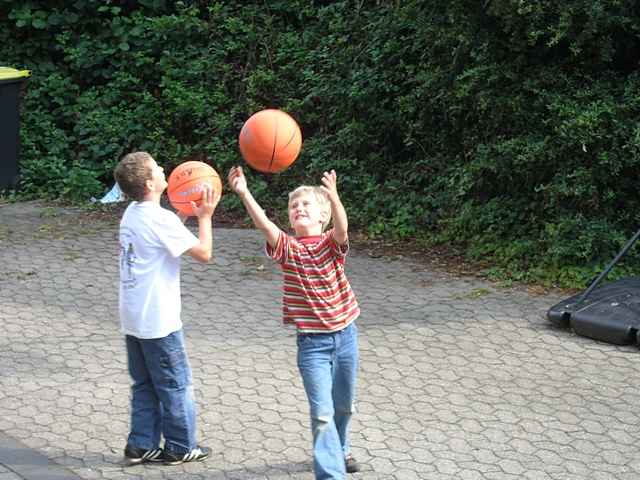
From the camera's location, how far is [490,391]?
6938mm

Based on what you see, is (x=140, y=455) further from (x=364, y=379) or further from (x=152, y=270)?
(x=364, y=379)

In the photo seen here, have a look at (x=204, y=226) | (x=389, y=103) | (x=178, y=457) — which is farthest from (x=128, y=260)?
(x=389, y=103)

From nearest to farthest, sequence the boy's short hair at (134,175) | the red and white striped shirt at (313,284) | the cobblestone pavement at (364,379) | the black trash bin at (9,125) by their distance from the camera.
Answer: the red and white striped shirt at (313,284), the boy's short hair at (134,175), the cobblestone pavement at (364,379), the black trash bin at (9,125)

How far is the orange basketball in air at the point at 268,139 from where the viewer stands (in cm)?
659

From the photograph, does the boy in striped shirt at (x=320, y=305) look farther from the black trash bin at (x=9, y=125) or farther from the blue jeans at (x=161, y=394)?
the black trash bin at (x=9, y=125)

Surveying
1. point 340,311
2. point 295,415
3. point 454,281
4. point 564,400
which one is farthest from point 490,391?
point 454,281

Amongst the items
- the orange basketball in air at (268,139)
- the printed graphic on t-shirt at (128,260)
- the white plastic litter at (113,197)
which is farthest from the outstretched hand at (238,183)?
the white plastic litter at (113,197)

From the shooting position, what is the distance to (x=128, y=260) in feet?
18.4

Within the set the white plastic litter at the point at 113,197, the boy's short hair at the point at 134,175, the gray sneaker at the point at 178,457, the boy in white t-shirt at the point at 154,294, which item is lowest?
the gray sneaker at the point at 178,457

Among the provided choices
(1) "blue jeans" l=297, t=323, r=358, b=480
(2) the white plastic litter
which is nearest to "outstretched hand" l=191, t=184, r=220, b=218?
(1) "blue jeans" l=297, t=323, r=358, b=480

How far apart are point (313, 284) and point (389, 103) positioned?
6.98m

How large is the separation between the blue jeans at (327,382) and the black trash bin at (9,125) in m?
8.13

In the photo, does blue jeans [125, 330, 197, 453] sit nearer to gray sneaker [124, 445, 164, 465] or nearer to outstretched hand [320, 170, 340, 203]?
gray sneaker [124, 445, 164, 465]

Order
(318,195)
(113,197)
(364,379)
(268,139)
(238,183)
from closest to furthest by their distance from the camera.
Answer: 1. (238,183)
2. (318,195)
3. (268,139)
4. (364,379)
5. (113,197)
